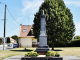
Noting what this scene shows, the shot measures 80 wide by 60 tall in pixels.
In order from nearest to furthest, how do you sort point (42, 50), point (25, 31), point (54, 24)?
point (42, 50), point (54, 24), point (25, 31)

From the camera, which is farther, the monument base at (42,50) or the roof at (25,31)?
the roof at (25,31)

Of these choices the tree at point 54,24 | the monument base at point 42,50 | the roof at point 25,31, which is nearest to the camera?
the monument base at point 42,50

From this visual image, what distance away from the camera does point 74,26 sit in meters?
37.9

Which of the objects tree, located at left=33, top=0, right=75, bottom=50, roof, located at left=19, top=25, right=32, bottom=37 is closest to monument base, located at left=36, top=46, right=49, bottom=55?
tree, located at left=33, top=0, right=75, bottom=50

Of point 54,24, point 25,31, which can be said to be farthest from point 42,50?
point 25,31

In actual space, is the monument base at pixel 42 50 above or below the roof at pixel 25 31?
below

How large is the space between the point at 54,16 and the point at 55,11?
1194mm

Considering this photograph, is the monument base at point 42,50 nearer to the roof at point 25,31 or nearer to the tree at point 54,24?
the tree at point 54,24

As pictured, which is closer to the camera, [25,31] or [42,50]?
[42,50]

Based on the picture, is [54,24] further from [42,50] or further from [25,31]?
[25,31]

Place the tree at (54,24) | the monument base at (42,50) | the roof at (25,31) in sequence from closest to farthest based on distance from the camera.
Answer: the monument base at (42,50) → the tree at (54,24) → the roof at (25,31)

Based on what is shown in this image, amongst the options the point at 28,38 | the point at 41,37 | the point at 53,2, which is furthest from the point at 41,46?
the point at 28,38

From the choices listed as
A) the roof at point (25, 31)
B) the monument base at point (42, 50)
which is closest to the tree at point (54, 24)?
the monument base at point (42, 50)

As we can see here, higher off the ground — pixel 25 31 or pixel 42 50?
pixel 25 31
